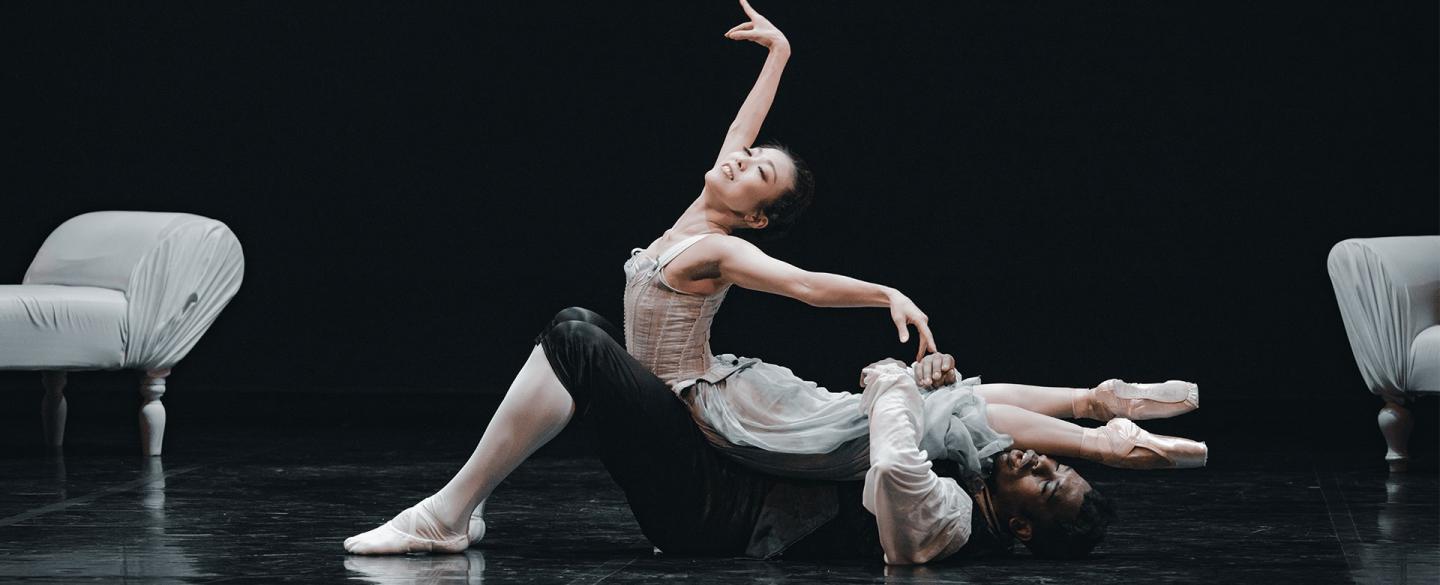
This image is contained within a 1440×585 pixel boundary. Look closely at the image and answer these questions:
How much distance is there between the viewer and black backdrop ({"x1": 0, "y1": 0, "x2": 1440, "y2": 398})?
18.2ft

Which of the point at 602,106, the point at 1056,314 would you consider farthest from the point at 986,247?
the point at 602,106

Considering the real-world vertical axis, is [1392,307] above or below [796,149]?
below

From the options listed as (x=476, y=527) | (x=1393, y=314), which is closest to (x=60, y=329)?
(x=476, y=527)

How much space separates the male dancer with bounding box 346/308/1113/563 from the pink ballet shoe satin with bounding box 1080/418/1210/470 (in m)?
0.06

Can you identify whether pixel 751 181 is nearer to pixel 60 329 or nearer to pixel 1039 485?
pixel 1039 485

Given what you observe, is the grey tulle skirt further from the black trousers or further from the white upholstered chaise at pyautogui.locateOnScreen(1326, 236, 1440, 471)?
the white upholstered chaise at pyautogui.locateOnScreen(1326, 236, 1440, 471)

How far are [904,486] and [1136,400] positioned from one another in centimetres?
50

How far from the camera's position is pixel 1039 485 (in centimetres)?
273

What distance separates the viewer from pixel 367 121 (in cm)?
590

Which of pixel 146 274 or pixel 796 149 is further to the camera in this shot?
pixel 796 149

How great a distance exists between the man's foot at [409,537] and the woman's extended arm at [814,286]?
60 centimetres

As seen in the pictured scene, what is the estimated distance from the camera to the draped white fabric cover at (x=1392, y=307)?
14.4 feet

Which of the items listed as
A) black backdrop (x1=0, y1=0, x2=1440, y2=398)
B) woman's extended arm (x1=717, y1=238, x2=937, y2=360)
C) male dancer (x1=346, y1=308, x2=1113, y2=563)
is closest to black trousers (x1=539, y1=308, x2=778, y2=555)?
male dancer (x1=346, y1=308, x2=1113, y2=563)

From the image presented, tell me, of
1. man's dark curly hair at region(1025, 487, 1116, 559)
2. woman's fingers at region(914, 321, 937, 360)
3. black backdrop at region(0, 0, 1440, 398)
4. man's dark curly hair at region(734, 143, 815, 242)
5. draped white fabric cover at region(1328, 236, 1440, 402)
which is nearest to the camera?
woman's fingers at region(914, 321, 937, 360)
